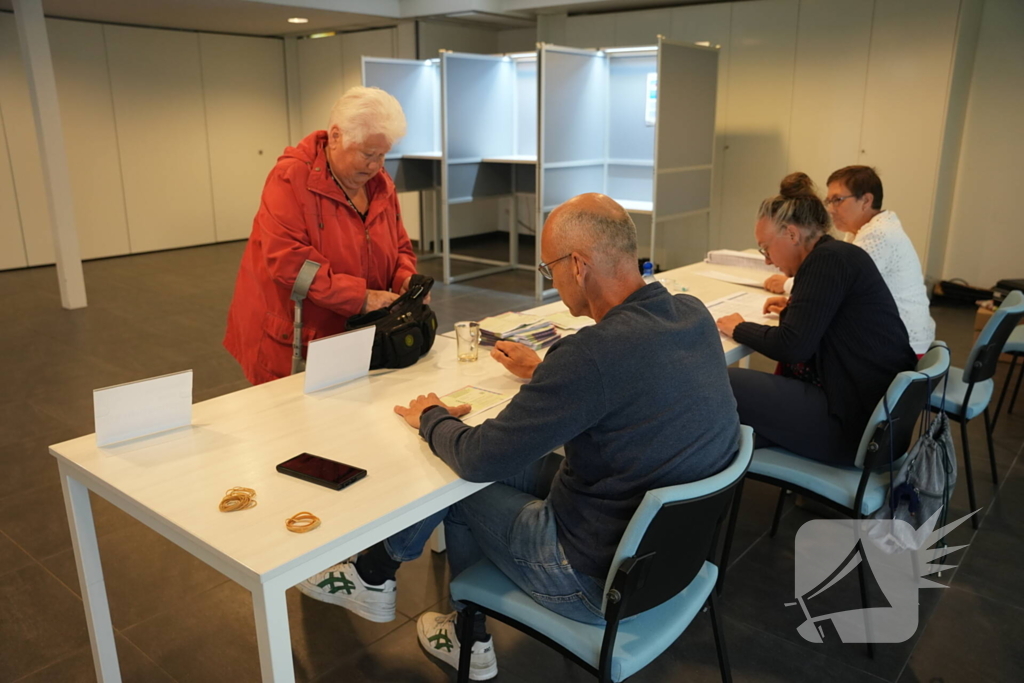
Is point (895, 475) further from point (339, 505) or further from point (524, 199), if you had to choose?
point (524, 199)

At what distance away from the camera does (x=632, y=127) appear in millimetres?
6637

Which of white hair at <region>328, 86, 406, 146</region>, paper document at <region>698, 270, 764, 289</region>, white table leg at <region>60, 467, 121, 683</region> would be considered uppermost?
white hair at <region>328, 86, 406, 146</region>

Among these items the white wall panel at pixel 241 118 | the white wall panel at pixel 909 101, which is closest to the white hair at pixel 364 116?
the white wall panel at pixel 909 101

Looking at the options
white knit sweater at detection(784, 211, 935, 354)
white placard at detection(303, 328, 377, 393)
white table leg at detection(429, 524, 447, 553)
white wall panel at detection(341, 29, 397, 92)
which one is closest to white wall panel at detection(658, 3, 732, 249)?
white wall panel at detection(341, 29, 397, 92)

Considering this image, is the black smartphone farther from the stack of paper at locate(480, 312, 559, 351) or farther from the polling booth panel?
the polling booth panel

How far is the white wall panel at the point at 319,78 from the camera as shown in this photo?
902 cm

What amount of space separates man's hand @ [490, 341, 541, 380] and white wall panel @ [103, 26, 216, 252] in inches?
294

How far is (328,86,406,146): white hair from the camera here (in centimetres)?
232

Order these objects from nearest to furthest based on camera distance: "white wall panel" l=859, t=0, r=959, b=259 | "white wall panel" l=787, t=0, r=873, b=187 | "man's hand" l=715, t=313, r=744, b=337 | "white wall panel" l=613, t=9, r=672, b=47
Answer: "man's hand" l=715, t=313, r=744, b=337, "white wall panel" l=859, t=0, r=959, b=259, "white wall panel" l=787, t=0, r=873, b=187, "white wall panel" l=613, t=9, r=672, b=47

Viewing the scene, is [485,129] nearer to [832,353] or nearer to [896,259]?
[896,259]

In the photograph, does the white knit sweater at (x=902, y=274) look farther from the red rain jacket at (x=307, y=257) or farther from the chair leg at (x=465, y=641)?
the chair leg at (x=465, y=641)

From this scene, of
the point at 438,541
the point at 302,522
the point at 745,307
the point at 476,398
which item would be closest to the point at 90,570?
the point at 302,522

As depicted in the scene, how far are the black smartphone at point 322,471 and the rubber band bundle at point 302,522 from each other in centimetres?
12

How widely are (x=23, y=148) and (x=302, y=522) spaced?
300 inches
